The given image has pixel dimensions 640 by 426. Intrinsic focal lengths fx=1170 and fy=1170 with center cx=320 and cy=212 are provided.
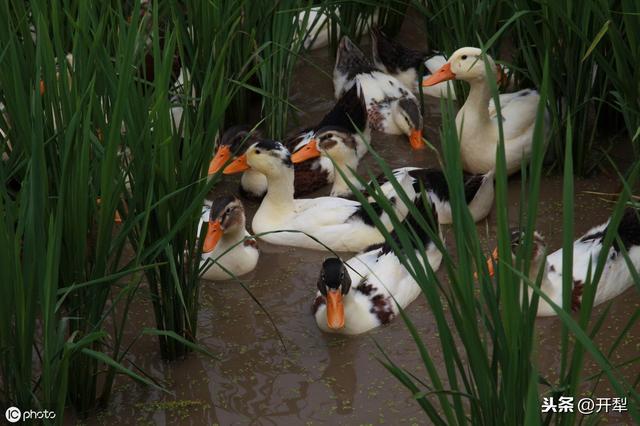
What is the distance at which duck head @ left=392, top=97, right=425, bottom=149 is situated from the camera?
5.87m

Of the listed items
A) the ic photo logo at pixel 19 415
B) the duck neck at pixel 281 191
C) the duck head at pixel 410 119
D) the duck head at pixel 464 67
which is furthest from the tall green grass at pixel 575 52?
the ic photo logo at pixel 19 415

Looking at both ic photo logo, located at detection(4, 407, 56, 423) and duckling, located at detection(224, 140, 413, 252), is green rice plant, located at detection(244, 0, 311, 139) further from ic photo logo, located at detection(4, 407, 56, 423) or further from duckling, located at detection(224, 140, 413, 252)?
ic photo logo, located at detection(4, 407, 56, 423)

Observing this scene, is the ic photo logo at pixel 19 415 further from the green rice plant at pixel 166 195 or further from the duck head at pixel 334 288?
the duck head at pixel 334 288

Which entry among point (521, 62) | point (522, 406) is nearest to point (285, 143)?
point (521, 62)

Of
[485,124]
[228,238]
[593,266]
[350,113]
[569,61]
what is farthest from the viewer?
[350,113]

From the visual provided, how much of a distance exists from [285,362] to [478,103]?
1928mm

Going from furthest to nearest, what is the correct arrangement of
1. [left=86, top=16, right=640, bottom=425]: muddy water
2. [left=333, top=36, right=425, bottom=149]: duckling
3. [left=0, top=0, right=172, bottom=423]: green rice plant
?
1. [left=333, top=36, right=425, bottom=149]: duckling
2. [left=86, top=16, right=640, bottom=425]: muddy water
3. [left=0, top=0, right=172, bottom=423]: green rice plant

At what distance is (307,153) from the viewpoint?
560cm

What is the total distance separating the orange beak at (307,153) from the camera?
5.59m

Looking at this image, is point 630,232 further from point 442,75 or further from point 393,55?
point 393,55

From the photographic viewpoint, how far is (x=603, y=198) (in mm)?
5207

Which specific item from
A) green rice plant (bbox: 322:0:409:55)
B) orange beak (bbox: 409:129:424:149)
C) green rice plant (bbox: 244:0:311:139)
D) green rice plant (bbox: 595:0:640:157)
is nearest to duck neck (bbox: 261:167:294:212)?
green rice plant (bbox: 244:0:311:139)

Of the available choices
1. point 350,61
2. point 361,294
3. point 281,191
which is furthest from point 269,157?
point 350,61

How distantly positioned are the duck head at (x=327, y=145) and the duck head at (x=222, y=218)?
2.59 ft
